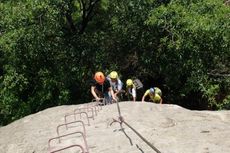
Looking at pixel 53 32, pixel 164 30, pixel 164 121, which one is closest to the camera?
pixel 164 121

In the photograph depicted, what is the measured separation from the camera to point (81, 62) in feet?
76.6

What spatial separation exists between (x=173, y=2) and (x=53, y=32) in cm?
553

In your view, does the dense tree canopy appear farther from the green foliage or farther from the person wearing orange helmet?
the person wearing orange helmet

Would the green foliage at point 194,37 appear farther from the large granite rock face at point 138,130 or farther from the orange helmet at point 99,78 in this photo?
the large granite rock face at point 138,130

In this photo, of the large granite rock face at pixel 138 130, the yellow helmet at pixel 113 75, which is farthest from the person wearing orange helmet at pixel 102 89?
the large granite rock face at pixel 138 130

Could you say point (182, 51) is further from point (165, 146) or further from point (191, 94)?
point (165, 146)

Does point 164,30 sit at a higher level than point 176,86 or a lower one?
higher

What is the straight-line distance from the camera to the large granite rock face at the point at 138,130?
9636mm

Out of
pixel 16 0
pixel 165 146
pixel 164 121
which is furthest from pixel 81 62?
pixel 165 146

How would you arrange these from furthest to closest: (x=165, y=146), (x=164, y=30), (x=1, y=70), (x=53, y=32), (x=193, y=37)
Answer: (x=1, y=70) < (x=53, y=32) < (x=164, y=30) < (x=193, y=37) < (x=165, y=146)

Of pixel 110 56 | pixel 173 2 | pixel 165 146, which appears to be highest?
pixel 173 2

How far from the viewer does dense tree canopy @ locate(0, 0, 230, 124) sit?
19.8 metres

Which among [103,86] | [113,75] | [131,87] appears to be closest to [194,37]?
[131,87]

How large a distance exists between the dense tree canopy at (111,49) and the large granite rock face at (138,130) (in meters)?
6.18
